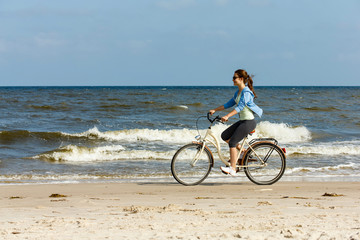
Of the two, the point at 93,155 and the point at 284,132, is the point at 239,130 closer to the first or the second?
the point at 93,155

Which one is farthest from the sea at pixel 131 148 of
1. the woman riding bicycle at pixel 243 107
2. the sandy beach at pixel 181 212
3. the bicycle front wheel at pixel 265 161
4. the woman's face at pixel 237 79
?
the sandy beach at pixel 181 212

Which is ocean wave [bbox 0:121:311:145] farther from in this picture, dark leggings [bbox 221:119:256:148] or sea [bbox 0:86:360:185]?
dark leggings [bbox 221:119:256:148]

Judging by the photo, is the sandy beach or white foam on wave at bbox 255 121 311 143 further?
white foam on wave at bbox 255 121 311 143

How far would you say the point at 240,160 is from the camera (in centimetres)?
766

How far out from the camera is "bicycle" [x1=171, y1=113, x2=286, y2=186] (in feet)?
24.9

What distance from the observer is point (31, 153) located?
42.6 ft

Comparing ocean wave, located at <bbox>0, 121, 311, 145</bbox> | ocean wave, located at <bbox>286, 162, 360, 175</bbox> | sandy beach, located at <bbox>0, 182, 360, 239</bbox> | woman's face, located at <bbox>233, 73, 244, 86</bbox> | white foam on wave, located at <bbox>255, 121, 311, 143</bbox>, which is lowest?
sandy beach, located at <bbox>0, 182, 360, 239</bbox>

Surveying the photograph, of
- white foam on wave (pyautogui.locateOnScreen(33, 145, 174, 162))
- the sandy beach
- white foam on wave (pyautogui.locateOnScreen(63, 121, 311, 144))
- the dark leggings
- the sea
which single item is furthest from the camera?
white foam on wave (pyautogui.locateOnScreen(63, 121, 311, 144))

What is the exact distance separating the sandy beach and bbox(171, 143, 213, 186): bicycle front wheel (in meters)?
0.21

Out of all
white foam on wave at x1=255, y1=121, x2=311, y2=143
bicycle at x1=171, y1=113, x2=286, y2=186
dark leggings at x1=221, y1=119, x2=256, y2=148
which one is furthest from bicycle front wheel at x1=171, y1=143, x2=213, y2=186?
white foam on wave at x1=255, y1=121, x2=311, y2=143

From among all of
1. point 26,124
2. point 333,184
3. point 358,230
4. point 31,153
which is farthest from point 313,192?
point 26,124

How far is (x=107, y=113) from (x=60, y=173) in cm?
1722

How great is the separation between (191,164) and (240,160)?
0.85 m

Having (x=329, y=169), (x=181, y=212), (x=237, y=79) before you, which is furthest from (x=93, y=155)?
(x=181, y=212)
